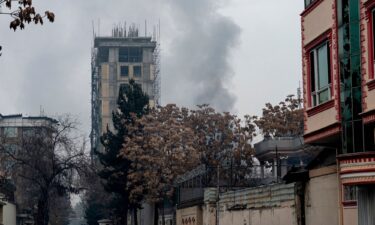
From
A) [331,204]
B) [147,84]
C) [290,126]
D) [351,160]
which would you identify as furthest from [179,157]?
[147,84]

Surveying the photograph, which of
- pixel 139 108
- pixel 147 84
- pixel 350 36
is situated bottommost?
pixel 350 36

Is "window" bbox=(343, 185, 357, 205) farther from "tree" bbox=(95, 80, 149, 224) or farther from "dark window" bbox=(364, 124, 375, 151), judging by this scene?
"tree" bbox=(95, 80, 149, 224)

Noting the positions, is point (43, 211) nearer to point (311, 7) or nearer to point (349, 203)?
point (311, 7)

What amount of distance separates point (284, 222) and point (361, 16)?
387 inches

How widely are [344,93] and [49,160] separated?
1700 inches

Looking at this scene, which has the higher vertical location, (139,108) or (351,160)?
(139,108)

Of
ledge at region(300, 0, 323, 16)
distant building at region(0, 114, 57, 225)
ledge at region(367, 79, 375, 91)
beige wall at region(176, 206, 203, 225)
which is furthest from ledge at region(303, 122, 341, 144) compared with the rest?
distant building at region(0, 114, 57, 225)

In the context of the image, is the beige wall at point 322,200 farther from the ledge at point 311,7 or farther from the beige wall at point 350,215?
the ledge at point 311,7

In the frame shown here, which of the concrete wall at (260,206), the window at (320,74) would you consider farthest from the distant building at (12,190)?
the window at (320,74)

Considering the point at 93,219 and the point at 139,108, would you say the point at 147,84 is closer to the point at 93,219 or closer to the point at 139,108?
the point at 93,219

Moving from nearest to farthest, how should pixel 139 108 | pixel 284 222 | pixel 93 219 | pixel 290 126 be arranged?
pixel 284 222
pixel 290 126
pixel 139 108
pixel 93 219

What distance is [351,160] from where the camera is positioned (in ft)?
62.0

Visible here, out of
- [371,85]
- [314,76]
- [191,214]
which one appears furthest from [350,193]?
[191,214]

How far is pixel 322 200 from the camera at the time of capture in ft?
76.6
